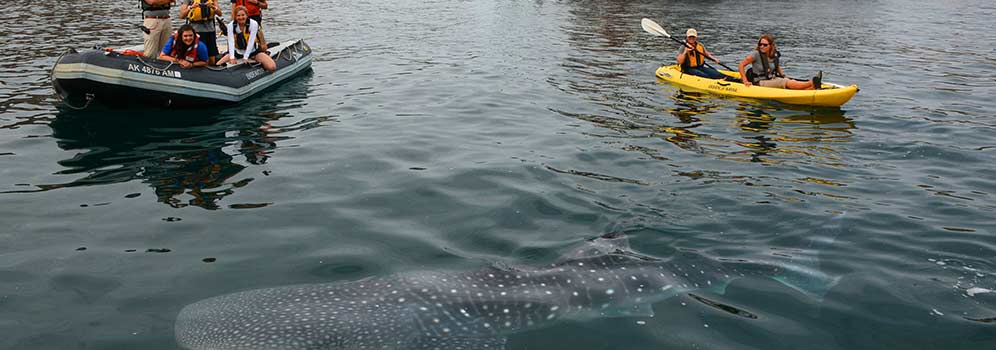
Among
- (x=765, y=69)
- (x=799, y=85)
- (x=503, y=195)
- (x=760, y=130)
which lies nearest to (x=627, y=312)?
(x=503, y=195)

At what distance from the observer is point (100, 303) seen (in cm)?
668

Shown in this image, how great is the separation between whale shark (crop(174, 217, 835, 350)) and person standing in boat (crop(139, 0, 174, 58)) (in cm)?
1092

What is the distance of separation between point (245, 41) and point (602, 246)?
40.9ft

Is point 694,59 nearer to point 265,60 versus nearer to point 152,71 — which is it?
point 265,60

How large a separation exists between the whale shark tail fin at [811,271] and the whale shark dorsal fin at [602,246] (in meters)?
1.56

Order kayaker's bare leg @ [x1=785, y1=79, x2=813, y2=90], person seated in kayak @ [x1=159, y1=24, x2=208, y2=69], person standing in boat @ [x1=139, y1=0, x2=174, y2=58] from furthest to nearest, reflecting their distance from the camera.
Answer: kayaker's bare leg @ [x1=785, y1=79, x2=813, y2=90] < person standing in boat @ [x1=139, y1=0, x2=174, y2=58] < person seated in kayak @ [x1=159, y1=24, x2=208, y2=69]

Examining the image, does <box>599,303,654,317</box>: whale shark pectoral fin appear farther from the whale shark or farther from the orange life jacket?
the orange life jacket

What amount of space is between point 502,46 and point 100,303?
22221 mm

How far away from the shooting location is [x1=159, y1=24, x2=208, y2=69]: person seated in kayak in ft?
48.4

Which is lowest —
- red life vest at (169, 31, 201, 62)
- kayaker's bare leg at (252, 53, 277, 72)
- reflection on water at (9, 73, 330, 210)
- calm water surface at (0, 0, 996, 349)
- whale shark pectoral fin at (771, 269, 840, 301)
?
reflection on water at (9, 73, 330, 210)

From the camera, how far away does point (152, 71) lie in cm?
1418

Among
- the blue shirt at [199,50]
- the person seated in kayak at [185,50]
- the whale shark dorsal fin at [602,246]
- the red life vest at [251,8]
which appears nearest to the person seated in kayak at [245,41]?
the red life vest at [251,8]

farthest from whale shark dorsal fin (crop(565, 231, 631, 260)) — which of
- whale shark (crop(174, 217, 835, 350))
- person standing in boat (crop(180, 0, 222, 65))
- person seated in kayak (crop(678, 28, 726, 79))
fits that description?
person seated in kayak (crop(678, 28, 726, 79))

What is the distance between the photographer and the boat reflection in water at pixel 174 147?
10.2 meters
